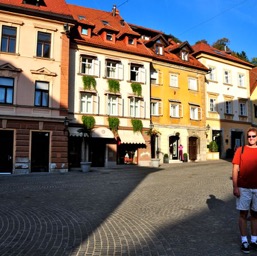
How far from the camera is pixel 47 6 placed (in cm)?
2508

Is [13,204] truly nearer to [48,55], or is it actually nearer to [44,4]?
[48,55]

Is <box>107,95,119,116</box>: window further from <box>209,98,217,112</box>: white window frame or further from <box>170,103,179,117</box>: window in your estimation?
<box>209,98,217,112</box>: white window frame

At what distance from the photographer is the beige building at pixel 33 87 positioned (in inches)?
875

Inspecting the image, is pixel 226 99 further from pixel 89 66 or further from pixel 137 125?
pixel 89 66

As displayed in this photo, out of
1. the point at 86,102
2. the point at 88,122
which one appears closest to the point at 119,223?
the point at 88,122

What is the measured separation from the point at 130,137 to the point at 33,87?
9.54 metres

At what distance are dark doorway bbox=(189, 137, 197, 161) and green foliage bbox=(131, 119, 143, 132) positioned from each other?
7508 mm

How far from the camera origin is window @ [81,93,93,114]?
2671 centimetres

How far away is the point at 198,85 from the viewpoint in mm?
34781

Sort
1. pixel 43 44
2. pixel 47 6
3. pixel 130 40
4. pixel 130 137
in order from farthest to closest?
pixel 130 40, pixel 130 137, pixel 47 6, pixel 43 44

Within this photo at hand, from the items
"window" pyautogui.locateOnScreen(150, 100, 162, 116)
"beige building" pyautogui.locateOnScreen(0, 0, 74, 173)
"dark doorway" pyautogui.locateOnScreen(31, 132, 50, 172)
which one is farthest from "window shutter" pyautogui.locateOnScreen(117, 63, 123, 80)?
"dark doorway" pyautogui.locateOnScreen(31, 132, 50, 172)

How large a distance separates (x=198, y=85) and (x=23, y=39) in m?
19.7

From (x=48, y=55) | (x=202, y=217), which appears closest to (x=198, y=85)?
(x=48, y=55)

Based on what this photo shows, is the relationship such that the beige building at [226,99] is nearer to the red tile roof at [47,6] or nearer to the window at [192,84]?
the window at [192,84]
